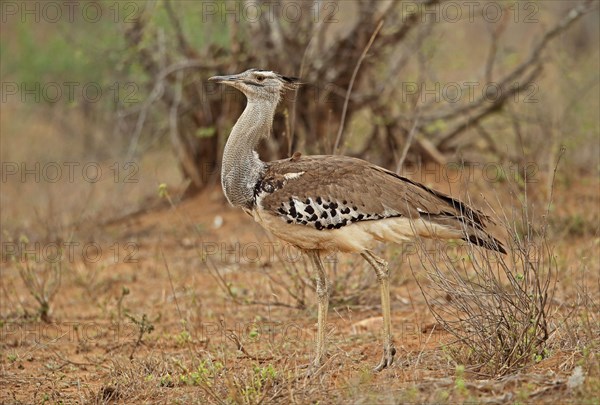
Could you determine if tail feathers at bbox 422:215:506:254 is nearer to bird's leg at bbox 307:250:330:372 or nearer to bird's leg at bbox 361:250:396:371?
bird's leg at bbox 361:250:396:371

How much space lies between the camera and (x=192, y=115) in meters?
8.08

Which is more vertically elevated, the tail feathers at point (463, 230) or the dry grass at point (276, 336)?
the tail feathers at point (463, 230)

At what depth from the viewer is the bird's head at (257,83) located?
4.39 m

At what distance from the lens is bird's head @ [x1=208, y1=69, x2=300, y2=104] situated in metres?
4.39

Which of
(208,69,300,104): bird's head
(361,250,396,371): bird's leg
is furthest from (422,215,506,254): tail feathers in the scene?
(208,69,300,104): bird's head

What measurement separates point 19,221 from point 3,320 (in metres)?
2.83

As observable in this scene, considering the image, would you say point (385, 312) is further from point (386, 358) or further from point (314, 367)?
point (314, 367)

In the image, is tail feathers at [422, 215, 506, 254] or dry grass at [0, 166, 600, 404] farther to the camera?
tail feathers at [422, 215, 506, 254]

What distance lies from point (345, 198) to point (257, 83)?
75 cm

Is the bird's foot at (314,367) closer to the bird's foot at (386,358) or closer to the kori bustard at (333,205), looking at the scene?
the kori bustard at (333,205)

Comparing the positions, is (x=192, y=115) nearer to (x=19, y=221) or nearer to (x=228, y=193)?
(x=19, y=221)

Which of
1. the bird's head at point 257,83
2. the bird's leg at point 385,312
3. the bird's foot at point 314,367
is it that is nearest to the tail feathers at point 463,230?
the bird's leg at point 385,312

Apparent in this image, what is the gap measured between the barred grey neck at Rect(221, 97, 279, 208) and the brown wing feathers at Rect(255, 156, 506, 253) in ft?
0.22

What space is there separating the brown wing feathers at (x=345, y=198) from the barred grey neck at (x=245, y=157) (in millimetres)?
66
